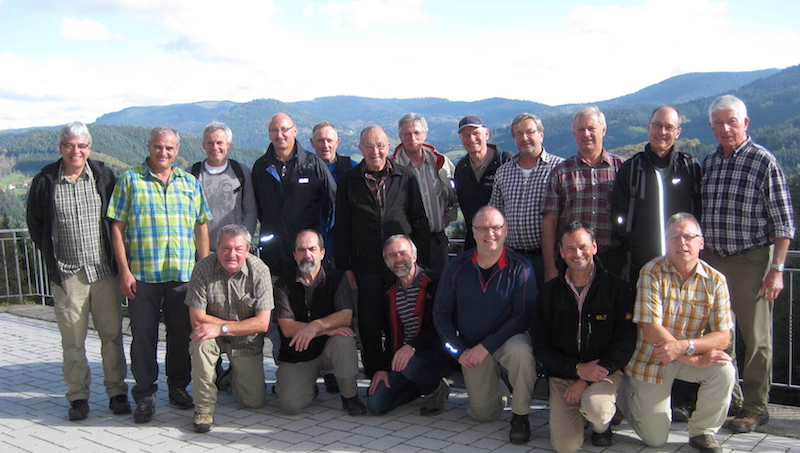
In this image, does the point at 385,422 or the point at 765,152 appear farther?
the point at 385,422

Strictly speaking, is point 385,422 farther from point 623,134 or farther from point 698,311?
point 623,134

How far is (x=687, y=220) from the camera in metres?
3.66

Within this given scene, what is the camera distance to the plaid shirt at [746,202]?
3.88 metres

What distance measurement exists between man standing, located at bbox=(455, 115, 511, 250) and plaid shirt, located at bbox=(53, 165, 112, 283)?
8.95 ft

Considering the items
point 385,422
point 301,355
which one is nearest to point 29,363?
point 301,355

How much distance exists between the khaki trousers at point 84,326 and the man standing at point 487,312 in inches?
89.4

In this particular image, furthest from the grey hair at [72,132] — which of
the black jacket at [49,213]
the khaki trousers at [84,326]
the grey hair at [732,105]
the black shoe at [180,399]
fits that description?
A: the grey hair at [732,105]

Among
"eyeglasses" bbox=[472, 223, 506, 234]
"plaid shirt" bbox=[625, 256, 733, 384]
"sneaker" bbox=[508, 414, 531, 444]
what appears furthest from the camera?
"eyeglasses" bbox=[472, 223, 506, 234]

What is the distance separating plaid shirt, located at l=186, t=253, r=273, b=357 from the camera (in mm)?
4410

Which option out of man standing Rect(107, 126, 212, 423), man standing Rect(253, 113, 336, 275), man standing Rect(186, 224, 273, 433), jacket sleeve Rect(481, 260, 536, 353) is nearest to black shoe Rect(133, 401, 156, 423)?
man standing Rect(107, 126, 212, 423)

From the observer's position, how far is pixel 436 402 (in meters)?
4.47

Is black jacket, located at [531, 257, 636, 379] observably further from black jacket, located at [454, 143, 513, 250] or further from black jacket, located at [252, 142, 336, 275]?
black jacket, located at [252, 142, 336, 275]

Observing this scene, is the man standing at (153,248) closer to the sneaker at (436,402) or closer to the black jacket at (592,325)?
the sneaker at (436,402)

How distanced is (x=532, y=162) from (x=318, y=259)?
1705 millimetres
